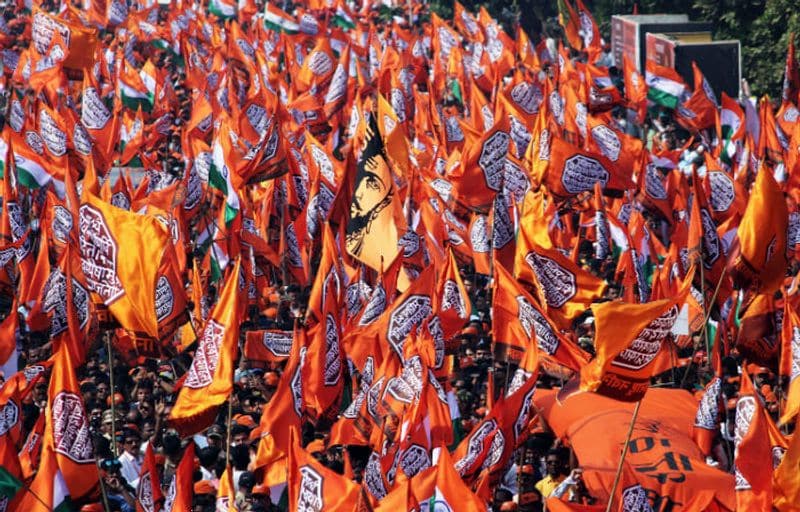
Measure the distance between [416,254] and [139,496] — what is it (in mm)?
5548

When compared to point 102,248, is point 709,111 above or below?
below

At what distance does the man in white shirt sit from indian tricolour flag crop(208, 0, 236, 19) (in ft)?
68.0

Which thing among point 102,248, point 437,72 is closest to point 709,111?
point 437,72

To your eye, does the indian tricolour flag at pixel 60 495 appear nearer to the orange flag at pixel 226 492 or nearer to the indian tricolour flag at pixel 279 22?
the orange flag at pixel 226 492

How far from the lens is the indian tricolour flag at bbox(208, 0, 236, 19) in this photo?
32344mm

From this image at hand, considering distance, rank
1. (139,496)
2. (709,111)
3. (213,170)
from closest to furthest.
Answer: (139,496), (213,170), (709,111)

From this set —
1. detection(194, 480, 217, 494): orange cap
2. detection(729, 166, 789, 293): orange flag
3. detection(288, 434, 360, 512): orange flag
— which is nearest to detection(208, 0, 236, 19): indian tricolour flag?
detection(729, 166, 789, 293): orange flag

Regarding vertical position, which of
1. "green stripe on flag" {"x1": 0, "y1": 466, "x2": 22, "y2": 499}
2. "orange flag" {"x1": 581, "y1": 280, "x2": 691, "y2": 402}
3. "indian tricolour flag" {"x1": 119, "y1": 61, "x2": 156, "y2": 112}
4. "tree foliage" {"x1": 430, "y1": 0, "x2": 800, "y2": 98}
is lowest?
"tree foliage" {"x1": 430, "y1": 0, "x2": 800, "y2": 98}

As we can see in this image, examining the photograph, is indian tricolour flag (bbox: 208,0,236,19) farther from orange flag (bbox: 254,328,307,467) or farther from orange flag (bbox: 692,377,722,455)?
orange flag (bbox: 692,377,722,455)

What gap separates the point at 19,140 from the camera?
728 inches

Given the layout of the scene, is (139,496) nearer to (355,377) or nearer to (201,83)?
(355,377)

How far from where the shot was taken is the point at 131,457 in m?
12.1

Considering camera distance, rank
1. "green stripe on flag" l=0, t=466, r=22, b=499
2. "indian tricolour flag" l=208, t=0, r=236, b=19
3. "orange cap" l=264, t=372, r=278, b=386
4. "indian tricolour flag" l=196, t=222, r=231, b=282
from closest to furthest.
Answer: "green stripe on flag" l=0, t=466, r=22, b=499 < "orange cap" l=264, t=372, r=278, b=386 < "indian tricolour flag" l=196, t=222, r=231, b=282 < "indian tricolour flag" l=208, t=0, r=236, b=19

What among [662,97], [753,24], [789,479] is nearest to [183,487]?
[789,479]
